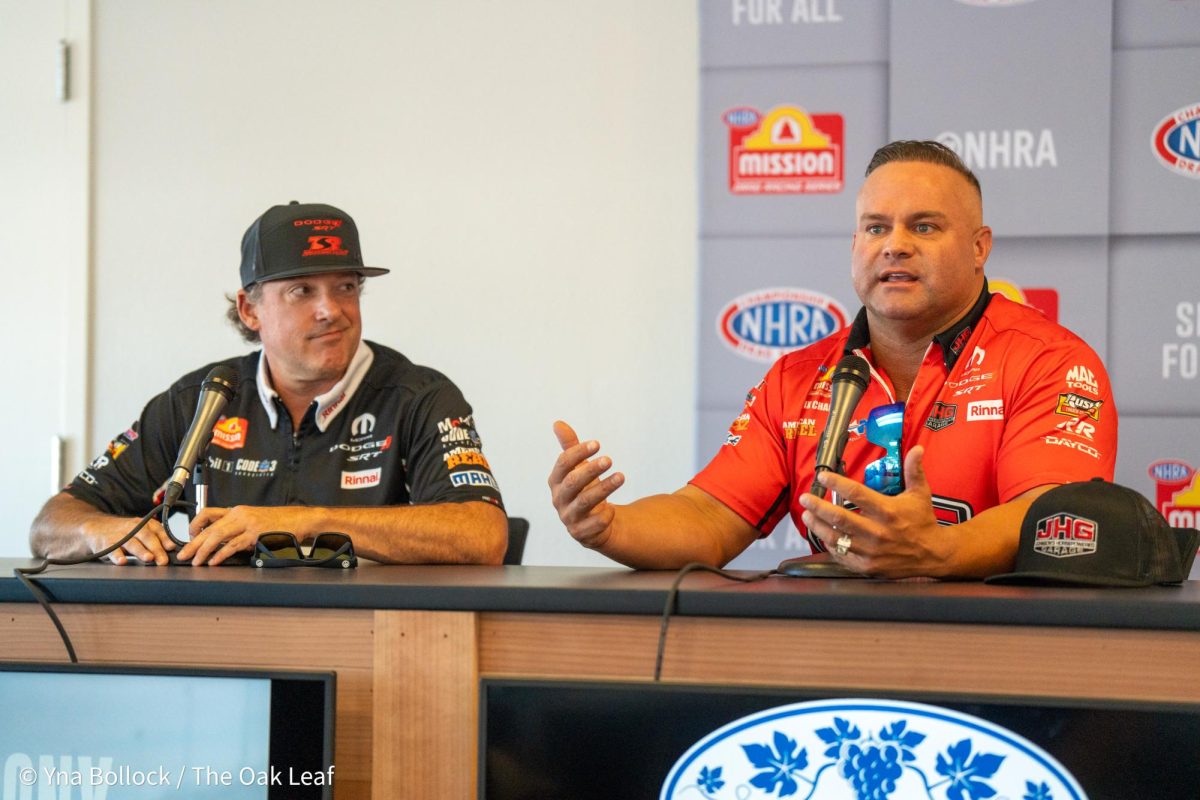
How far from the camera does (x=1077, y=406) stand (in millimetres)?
1693

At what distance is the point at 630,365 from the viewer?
328 cm

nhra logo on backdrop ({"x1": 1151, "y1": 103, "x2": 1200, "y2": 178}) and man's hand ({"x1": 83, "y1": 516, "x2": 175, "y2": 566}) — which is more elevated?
nhra logo on backdrop ({"x1": 1151, "y1": 103, "x2": 1200, "y2": 178})

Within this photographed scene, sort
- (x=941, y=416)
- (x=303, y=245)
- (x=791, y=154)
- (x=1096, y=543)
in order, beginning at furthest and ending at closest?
(x=791, y=154), (x=303, y=245), (x=941, y=416), (x=1096, y=543)

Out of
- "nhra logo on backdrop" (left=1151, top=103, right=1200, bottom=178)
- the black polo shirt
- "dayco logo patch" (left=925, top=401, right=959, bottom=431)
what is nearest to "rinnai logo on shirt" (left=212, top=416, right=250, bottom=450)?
the black polo shirt

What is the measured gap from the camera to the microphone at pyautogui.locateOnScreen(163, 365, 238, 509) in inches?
62.4

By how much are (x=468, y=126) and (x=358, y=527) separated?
1.77 metres

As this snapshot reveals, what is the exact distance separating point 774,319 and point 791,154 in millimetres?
374

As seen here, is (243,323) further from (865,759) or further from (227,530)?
(865,759)

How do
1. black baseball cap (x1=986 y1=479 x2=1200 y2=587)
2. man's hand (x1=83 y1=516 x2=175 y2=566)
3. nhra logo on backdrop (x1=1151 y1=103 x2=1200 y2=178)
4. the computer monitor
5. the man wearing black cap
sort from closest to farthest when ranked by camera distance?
the computer monitor, black baseball cap (x1=986 y1=479 x2=1200 y2=587), man's hand (x1=83 y1=516 x2=175 y2=566), the man wearing black cap, nhra logo on backdrop (x1=1151 y1=103 x2=1200 y2=178)

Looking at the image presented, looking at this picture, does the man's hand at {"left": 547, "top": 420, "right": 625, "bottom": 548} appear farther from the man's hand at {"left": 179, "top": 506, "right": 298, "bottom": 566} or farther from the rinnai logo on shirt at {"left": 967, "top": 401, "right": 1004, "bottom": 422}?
the rinnai logo on shirt at {"left": 967, "top": 401, "right": 1004, "bottom": 422}

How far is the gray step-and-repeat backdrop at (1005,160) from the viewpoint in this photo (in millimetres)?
2768

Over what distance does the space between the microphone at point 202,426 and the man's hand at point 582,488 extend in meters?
0.45

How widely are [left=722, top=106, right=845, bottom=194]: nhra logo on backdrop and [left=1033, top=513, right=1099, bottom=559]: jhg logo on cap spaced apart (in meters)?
1.67

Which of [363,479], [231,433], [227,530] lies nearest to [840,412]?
[227,530]
